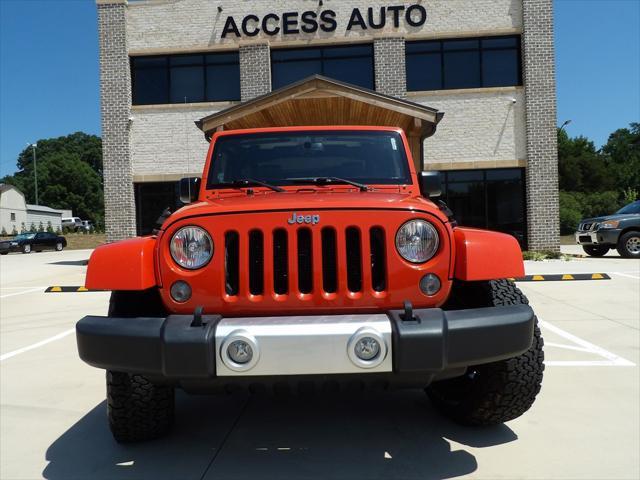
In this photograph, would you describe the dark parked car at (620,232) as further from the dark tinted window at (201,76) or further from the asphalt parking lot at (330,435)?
the dark tinted window at (201,76)

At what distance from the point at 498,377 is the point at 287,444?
3.97ft

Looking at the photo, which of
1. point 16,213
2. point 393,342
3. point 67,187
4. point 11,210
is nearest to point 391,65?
point 393,342

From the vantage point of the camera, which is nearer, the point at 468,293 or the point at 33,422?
the point at 468,293

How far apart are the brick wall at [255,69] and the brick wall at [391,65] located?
11.1ft

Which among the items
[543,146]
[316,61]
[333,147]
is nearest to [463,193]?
[543,146]

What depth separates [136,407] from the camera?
2.69 metres

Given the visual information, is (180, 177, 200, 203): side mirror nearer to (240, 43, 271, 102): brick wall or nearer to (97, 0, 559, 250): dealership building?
(97, 0, 559, 250): dealership building

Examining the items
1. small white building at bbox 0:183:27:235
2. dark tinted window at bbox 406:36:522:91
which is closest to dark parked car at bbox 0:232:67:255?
dark tinted window at bbox 406:36:522:91

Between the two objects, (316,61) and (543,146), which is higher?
(316,61)

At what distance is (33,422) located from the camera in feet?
10.6

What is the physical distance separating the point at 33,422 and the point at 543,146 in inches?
597

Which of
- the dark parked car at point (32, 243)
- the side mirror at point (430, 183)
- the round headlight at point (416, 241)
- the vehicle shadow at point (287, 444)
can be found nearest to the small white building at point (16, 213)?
the dark parked car at point (32, 243)

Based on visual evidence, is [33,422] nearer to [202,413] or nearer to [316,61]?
[202,413]

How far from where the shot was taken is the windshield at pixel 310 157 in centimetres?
344
